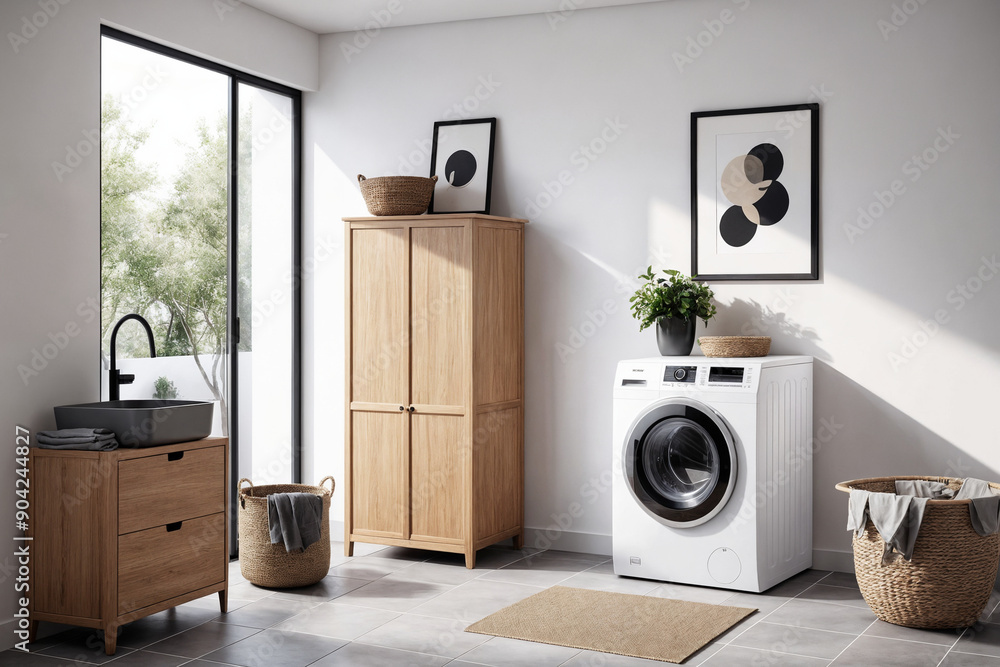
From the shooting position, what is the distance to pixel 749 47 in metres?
4.44

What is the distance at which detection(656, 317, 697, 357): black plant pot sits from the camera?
4.37 m

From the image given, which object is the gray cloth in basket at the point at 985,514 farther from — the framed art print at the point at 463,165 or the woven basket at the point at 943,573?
the framed art print at the point at 463,165

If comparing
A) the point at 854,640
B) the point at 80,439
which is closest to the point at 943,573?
the point at 854,640

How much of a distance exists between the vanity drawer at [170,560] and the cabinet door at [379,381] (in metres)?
1.02

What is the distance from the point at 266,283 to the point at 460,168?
3.88 ft

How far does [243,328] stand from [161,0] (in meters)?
1.58

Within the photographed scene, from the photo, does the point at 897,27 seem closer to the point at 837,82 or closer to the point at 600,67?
the point at 837,82

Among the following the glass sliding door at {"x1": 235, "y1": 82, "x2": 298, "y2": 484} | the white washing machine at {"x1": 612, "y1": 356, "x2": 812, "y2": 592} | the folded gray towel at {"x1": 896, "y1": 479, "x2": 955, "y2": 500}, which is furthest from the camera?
the glass sliding door at {"x1": 235, "y1": 82, "x2": 298, "y2": 484}

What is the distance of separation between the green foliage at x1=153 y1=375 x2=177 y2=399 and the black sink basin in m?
0.57

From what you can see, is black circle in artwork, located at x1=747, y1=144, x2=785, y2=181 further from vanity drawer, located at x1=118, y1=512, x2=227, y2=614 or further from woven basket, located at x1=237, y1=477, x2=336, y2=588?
vanity drawer, located at x1=118, y1=512, x2=227, y2=614

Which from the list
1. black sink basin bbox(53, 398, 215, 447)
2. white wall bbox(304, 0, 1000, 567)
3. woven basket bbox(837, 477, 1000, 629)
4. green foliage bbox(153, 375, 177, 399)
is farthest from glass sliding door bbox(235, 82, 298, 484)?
woven basket bbox(837, 477, 1000, 629)

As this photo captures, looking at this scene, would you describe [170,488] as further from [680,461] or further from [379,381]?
[680,461]

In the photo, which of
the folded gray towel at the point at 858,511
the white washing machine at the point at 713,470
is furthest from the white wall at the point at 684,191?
the folded gray towel at the point at 858,511

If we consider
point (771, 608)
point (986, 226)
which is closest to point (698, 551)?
point (771, 608)
